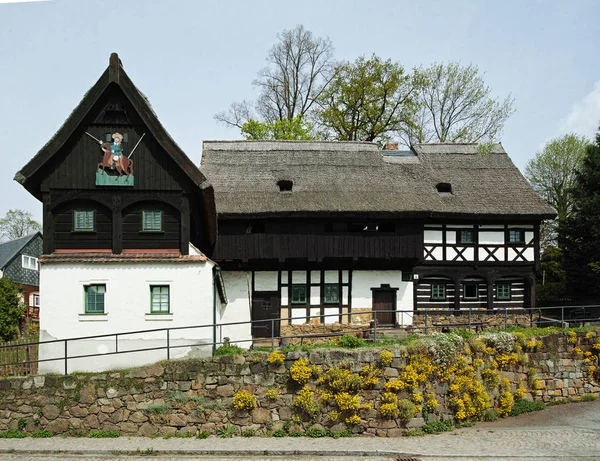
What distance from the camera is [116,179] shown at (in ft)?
61.3

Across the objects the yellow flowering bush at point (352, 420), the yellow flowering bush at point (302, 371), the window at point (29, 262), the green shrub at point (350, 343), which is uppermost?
the window at point (29, 262)

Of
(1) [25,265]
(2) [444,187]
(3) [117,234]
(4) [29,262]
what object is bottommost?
(1) [25,265]

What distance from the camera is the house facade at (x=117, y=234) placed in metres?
17.9

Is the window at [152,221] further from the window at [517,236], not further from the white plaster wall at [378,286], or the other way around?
the window at [517,236]

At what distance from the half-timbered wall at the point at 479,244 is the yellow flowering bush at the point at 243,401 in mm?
14171

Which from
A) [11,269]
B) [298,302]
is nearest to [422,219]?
[298,302]

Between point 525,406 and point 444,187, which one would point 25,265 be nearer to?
point 444,187

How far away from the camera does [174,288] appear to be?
1823cm

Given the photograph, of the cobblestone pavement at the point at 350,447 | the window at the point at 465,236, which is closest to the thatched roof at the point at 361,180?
the window at the point at 465,236

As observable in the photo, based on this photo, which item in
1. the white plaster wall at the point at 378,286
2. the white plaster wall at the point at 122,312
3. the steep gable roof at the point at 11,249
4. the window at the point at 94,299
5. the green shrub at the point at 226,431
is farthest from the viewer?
the steep gable roof at the point at 11,249

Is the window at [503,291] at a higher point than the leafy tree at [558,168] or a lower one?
lower

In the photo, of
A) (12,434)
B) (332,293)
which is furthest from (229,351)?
(332,293)

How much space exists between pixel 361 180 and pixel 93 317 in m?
13.6

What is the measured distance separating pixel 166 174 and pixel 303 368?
744 centimetres
